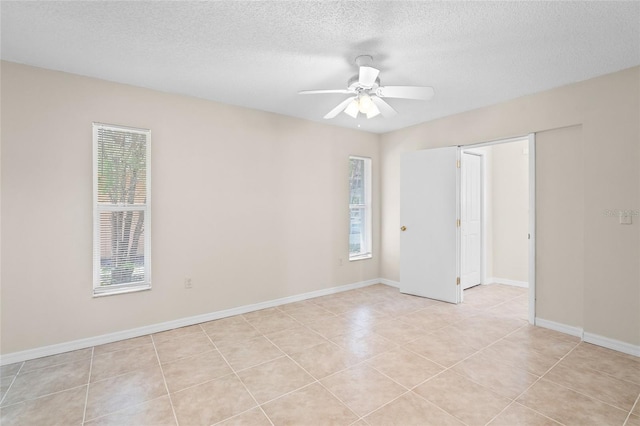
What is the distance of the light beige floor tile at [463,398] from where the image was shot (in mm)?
1881

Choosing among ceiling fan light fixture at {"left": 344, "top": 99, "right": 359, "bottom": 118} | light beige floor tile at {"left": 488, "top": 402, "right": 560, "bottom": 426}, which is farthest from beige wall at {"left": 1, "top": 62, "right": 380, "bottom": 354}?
light beige floor tile at {"left": 488, "top": 402, "right": 560, "bottom": 426}

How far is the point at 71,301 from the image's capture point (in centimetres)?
278

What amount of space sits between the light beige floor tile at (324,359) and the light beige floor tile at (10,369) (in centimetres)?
220

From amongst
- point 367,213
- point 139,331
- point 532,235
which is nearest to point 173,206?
point 139,331

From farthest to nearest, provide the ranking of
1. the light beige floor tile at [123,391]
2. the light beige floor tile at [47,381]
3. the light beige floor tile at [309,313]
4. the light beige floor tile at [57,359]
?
the light beige floor tile at [309,313] < the light beige floor tile at [57,359] < the light beige floor tile at [47,381] < the light beige floor tile at [123,391]

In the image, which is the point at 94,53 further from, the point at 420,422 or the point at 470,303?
the point at 470,303

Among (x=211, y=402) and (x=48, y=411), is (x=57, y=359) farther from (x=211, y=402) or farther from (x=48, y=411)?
(x=211, y=402)

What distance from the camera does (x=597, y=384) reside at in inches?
86.6

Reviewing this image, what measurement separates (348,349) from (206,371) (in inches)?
48.0

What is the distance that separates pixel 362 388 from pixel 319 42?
2.55 meters

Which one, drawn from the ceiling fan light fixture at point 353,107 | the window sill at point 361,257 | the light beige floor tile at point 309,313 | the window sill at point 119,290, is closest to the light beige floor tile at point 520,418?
the light beige floor tile at point 309,313

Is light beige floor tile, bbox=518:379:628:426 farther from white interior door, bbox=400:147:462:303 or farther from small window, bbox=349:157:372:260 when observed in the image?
small window, bbox=349:157:372:260

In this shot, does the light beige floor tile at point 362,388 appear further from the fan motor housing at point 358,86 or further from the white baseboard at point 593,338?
the fan motor housing at point 358,86

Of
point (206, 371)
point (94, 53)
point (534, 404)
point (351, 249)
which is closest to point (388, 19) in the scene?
point (94, 53)
